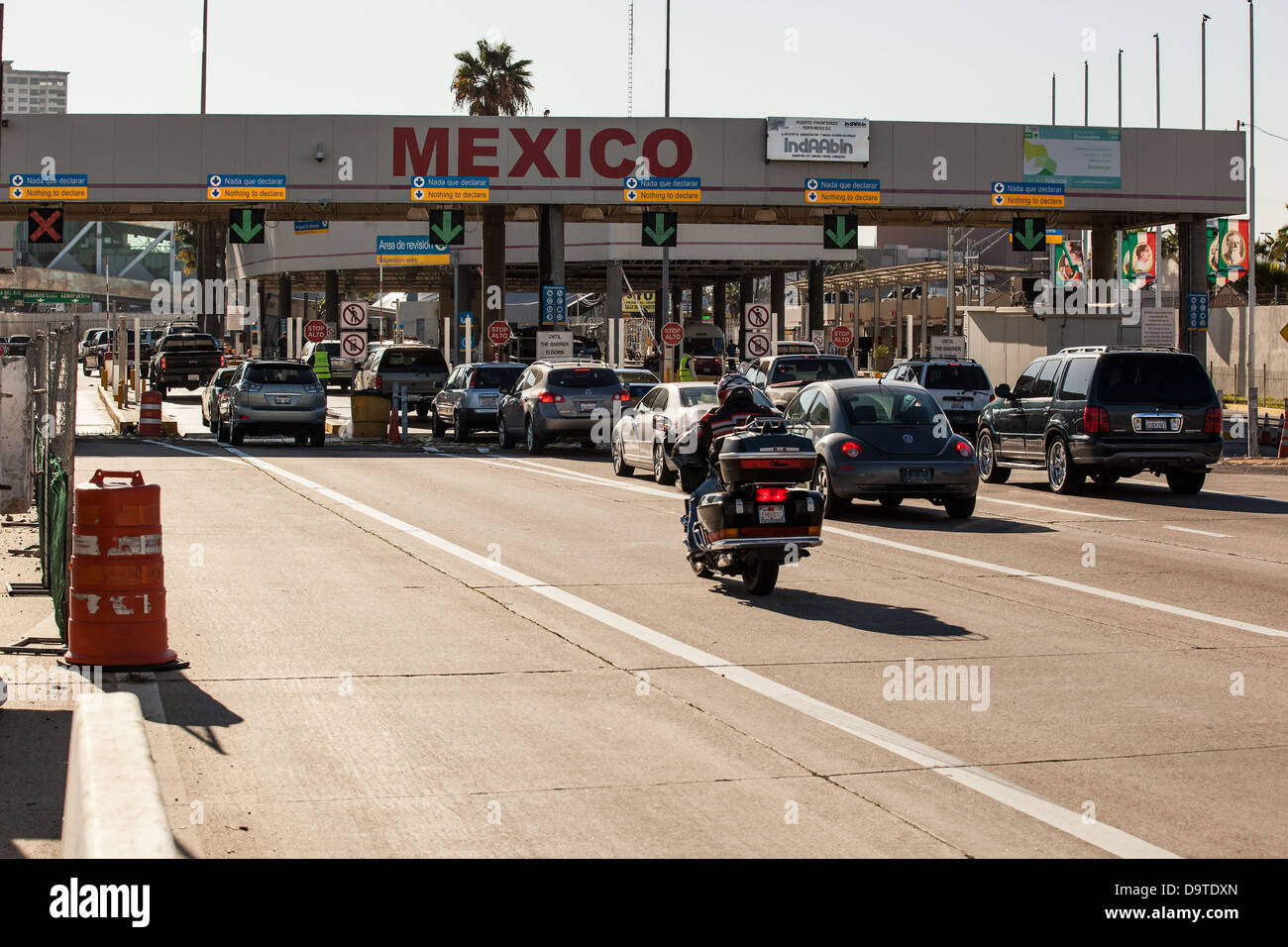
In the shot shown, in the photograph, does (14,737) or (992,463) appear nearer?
(14,737)

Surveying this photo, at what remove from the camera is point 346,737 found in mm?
7844

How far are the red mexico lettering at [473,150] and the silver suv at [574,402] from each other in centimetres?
1209

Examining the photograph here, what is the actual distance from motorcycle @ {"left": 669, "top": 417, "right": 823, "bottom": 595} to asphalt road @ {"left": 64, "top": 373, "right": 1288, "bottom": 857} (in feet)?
1.21

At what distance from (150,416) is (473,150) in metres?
11.6

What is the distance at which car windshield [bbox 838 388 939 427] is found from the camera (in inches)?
733

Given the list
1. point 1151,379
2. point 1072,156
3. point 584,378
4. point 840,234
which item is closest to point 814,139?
point 840,234

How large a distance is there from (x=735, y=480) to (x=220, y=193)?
1203 inches

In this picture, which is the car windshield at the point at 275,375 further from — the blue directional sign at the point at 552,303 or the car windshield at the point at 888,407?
the car windshield at the point at 888,407

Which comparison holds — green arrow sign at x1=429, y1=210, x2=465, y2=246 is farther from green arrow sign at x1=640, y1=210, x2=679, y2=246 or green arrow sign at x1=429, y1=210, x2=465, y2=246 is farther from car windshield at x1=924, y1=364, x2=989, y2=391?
car windshield at x1=924, y1=364, x2=989, y2=391

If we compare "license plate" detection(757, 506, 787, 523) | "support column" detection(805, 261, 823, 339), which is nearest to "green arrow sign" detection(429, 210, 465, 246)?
"support column" detection(805, 261, 823, 339)

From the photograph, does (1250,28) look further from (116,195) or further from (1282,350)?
(116,195)

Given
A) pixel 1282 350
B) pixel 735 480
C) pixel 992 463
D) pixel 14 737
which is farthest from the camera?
pixel 1282 350

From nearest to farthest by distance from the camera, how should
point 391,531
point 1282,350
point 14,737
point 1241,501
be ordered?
point 14,737
point 391,531
point 1241,501
point 1282,350

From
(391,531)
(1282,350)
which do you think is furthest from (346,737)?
(1282,350)
